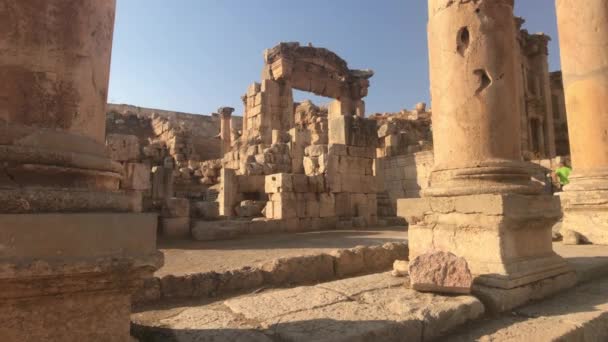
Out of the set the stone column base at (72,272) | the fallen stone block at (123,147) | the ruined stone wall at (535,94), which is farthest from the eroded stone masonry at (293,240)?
the ruined stone wall at (535,94)

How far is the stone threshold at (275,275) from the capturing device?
153 inches

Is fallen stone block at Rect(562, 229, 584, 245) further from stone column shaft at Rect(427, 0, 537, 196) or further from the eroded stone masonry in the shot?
stone column shaft at Rect(427, 0, 537, 196)

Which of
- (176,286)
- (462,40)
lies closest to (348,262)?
(176,286)

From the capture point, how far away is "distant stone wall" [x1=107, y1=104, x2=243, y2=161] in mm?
24969

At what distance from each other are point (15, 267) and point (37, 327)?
0.95ft

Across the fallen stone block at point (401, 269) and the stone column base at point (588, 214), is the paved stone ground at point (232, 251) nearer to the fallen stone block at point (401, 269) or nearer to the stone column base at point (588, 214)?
the fallen stone block at point (401, 269)

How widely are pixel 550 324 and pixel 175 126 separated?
80.1 feet

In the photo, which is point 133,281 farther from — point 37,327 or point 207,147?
point 207,147

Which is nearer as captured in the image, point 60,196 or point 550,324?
point 60,196

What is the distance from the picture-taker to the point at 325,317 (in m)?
2.29

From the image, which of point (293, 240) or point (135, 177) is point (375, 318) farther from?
point (135, 177)

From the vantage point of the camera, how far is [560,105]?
2691cm

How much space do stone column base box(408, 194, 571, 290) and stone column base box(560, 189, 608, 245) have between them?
298 centimetres

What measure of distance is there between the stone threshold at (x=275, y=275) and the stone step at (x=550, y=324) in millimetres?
2609
